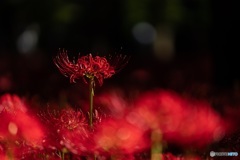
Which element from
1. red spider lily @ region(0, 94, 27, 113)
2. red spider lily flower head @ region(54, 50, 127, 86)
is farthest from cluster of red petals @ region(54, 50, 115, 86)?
red spider lily @ region(0, 94, 27, 113)

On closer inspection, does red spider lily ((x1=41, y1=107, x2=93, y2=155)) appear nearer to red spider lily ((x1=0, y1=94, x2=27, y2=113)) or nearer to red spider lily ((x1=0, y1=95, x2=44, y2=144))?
red spider lily ((x1=0, y1=95, x2=44, y2=144))

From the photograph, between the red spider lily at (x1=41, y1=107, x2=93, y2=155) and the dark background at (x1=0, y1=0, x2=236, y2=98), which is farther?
the dark background at (x1=0, y1=0, x2=236, y2=98)

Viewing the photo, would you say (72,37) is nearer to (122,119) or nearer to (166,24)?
(166,24)

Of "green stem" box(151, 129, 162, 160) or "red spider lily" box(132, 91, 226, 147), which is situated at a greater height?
"red spider lily" box(132, 91, 226, 147)

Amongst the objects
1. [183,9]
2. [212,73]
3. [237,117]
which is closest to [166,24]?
[183,9]

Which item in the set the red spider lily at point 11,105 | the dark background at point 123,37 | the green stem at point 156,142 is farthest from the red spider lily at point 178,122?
the dark background at point 123,37

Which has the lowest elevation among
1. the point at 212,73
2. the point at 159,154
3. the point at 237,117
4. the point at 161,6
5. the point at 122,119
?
the point at 159,154

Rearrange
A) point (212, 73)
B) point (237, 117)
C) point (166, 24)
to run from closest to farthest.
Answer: point (237, 117)
point (212, 73)
point (166, 24)
